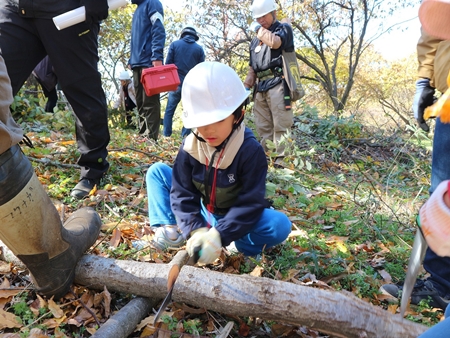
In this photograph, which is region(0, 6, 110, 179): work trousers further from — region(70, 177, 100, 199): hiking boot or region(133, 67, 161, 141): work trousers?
A: region(133, 67, 161, 141): work trousers

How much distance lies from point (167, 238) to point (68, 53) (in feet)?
5.43

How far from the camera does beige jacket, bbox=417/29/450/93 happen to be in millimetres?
2145

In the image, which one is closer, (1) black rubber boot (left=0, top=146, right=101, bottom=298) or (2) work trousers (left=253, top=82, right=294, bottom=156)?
(1) black rubber boot (left=0, top=146, right=101, bottom=298)

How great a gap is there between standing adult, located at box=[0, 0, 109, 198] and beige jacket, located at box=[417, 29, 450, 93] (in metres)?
2.35

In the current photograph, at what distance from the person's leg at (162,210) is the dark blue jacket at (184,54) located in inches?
199

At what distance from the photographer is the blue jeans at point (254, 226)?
7.70ft

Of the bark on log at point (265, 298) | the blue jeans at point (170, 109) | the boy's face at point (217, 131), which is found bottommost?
the blue jeans at point (170, 109)

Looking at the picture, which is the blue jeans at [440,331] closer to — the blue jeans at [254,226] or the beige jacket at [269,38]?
Result: the blue jeans at [254,226]

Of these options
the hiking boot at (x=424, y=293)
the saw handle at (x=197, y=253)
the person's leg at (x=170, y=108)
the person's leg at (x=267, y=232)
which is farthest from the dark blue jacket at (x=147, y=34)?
the hiking boot at (x=424, y=293)

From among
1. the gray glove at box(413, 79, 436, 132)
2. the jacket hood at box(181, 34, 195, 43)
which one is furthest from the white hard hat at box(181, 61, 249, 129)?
the jacket hood at box(181, 34, 195, 43)

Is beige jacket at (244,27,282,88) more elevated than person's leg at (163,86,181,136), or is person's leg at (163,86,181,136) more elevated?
beige jacket at (244,27,282,88)

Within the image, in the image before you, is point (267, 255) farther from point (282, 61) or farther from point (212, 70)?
point (282, 61)

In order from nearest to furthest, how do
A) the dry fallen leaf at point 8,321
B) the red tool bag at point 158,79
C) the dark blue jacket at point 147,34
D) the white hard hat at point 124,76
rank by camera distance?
the dry fallen leaf at point 8,321, the red tool bag at point 158,79, the dark blue jacket at point 147,34, the white hard hat at point 124,76

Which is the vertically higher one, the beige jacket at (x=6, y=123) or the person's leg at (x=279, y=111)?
the beige jacket at (x=6, y=123)
